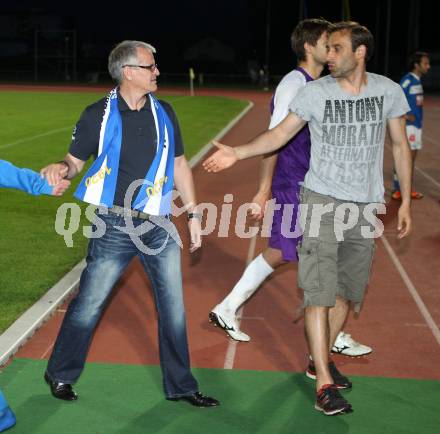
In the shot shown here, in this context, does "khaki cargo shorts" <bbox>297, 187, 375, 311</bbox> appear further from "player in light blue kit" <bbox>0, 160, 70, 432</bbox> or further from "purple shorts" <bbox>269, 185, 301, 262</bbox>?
"player in light blue kit" <bbox>0, 160, 70, 432</bbox>

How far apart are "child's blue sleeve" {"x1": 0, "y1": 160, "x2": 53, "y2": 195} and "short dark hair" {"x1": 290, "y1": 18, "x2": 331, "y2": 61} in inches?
89.1

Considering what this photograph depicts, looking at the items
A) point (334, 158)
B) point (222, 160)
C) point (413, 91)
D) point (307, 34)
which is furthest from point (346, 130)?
point (413, 91)

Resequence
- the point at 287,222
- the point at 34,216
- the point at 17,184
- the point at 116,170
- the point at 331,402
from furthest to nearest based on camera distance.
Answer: the point at 34,216
the point at 287,222
the point at 331,402
the point at 116,170
the point at 17,184

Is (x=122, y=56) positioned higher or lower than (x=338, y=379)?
higher

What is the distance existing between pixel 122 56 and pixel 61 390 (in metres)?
1.98

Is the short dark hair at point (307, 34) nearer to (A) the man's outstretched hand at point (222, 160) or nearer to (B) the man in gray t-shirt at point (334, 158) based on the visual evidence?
(B) the man in gray t-shirt at point (334, 158)

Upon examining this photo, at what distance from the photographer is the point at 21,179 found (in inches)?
189

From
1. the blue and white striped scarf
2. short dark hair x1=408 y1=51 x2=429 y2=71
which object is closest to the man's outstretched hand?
the blue and white striped scarf

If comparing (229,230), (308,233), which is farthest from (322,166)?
(229,230)

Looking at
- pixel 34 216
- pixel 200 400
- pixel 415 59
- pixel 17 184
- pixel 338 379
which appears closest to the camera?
pixel 17 184

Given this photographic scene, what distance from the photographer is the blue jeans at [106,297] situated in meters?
5.36

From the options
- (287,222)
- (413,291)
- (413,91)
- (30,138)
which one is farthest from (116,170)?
(30,138)

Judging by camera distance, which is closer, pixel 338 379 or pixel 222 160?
pixel 222 160

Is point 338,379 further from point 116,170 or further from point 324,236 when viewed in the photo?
point 116,170
